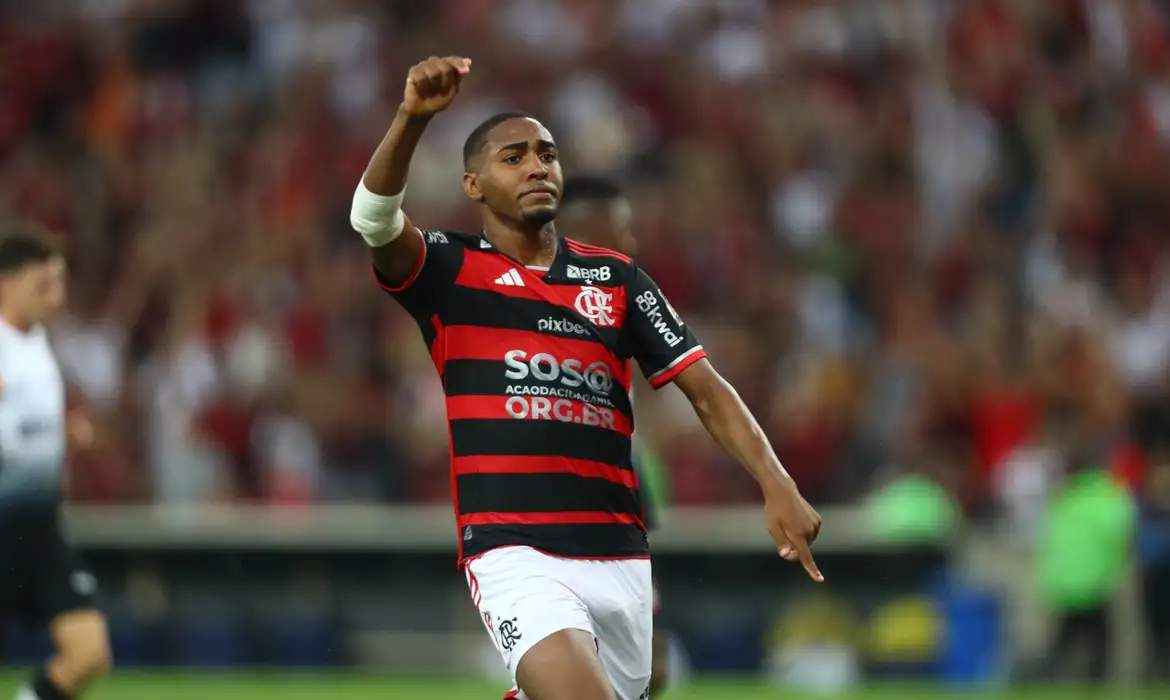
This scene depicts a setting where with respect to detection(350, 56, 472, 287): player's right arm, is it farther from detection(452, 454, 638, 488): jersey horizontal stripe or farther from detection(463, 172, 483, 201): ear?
detection(452, 454, 638, 488): jersey horizontal stripe

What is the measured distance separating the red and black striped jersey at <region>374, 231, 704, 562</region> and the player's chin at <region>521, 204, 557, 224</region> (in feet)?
0.61

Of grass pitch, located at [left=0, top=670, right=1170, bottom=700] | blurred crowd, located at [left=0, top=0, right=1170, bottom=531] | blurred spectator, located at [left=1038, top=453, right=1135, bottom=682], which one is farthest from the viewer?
blurred crowd, located at [left=0, top=0, right=1170, bottom=531]

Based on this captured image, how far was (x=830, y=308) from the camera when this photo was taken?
18438mm

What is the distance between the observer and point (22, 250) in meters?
10.5

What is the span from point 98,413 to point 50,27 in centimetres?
574

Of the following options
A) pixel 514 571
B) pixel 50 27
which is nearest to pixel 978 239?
pixel 50 27

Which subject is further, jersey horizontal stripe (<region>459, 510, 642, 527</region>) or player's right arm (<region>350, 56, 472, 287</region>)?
jersey horizontal stripe (<region>459, 510, 642, 527</region>)

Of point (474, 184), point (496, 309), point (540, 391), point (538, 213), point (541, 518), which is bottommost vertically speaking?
point (541, 518)

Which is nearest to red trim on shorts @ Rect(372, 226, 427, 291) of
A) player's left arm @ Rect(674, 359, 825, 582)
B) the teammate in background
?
player's left arm @ Rect(674, 359, 825, 582)

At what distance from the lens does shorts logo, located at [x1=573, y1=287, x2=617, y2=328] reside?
7008 millimetres

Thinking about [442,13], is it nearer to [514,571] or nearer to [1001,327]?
[1001,327]

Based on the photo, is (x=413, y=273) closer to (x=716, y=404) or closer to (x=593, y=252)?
(x=593, y=252)

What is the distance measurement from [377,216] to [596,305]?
0.88 meters

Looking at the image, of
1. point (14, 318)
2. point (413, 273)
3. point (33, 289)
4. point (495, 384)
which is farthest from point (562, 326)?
point (14, 318)
